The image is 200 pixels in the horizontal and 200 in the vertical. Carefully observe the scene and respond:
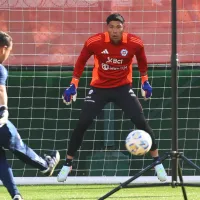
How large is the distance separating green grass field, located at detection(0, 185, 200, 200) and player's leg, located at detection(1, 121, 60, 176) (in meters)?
1.16

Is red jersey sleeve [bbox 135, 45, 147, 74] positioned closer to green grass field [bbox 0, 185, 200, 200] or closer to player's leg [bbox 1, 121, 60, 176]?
green grass field [bbox 0, 185, 200, 200]

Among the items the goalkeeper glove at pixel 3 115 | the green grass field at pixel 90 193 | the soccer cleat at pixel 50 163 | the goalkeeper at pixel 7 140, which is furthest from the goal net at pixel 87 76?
the goalkeeper glove at pixel 3 115

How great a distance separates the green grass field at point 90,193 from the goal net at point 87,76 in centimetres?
100

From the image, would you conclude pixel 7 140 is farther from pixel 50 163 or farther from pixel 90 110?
pixel 90 110

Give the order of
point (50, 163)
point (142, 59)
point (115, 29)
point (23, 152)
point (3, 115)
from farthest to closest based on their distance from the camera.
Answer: point (142, 59), point (115, 29), point (50, 163), point (23, 152), point (3, 115)

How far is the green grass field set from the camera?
923 centimetres

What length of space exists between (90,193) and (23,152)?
2.32 meters

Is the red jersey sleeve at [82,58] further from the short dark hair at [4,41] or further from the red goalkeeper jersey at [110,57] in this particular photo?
the short dark hair at [4,41]

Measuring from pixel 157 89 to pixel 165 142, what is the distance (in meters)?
0.74

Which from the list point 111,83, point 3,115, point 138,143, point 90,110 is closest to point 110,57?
point 111,83

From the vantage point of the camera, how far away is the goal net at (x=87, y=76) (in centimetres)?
1147

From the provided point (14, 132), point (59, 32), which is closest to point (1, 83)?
point (14, 132)

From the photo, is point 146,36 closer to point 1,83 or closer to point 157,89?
point 157,89

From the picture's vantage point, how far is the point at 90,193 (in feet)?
32.4
